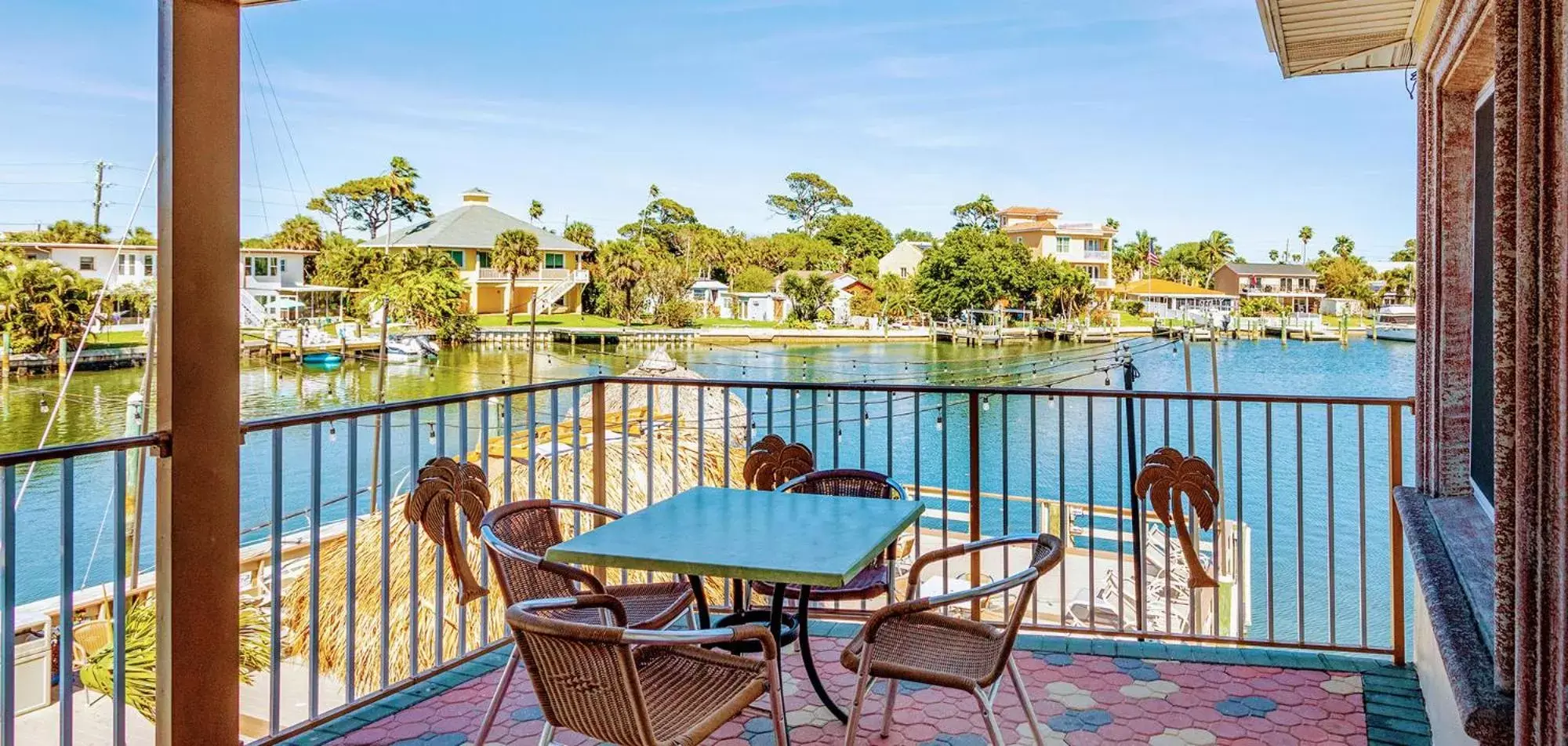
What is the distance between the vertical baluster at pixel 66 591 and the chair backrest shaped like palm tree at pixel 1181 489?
3.15 metres

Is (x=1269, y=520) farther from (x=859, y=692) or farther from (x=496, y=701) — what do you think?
(x=496, y=701)

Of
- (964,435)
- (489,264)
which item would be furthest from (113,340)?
(489,264)

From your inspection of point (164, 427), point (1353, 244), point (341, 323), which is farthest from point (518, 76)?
point (164, 427)

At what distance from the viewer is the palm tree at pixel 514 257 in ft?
130

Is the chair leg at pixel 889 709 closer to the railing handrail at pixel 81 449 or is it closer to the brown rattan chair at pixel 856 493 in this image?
the brown rattan chair at pixel 856 493

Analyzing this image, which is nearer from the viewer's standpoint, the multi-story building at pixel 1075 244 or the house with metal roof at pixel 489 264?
the house with metal roof at pixel 489 264

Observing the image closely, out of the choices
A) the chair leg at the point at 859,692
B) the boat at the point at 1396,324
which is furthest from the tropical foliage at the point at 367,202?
the chair leg at the point at 859,692

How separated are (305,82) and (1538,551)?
50270 millimetres

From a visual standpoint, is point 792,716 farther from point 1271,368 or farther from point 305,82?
point 305,82

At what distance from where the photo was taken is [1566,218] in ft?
3.84

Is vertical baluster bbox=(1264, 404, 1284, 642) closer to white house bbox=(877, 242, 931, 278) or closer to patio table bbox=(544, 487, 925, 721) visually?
patio table bbox=(544, 487, 925, 721)

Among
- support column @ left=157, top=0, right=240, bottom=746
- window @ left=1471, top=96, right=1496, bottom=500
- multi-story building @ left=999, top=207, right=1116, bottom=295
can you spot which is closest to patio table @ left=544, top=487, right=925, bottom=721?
support column @ left=157, top=0, right=240, bottom=746

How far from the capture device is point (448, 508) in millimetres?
3283

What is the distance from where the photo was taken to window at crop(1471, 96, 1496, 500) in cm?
265
